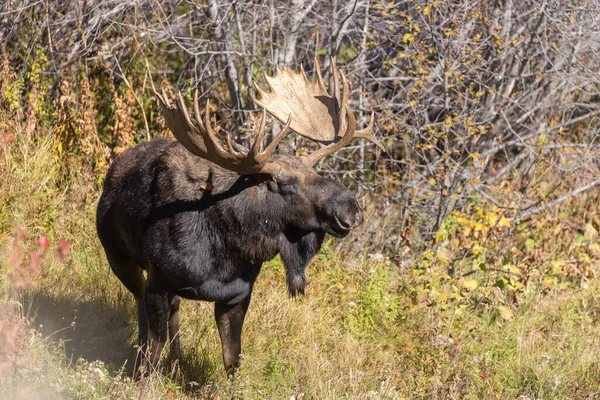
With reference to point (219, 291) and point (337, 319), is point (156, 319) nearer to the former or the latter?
point (219, 291)

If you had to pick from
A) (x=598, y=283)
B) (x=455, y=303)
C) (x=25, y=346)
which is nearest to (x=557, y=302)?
(x=598, y=283)

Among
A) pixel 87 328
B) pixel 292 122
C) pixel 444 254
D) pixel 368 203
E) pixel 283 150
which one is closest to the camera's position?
pixel 283 150

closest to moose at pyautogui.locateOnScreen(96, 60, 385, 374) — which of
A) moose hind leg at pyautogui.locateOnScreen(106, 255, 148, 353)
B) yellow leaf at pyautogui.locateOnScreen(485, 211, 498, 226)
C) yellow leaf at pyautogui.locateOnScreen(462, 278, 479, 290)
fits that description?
moose hind leg at pyautogui.locateOnScreen(106, 255, 148, 353)

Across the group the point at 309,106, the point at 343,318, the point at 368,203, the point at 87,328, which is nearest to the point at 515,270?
the point at 343,318

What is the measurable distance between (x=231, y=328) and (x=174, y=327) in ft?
2.24

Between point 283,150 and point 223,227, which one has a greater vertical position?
point 283,150

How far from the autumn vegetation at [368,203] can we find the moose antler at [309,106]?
1.42 metres

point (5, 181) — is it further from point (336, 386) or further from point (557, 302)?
point (557, 302)

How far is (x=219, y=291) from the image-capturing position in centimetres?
546

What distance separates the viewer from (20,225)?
759 cm

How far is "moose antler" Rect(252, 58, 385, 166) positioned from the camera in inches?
233

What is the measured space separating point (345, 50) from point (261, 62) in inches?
46.7

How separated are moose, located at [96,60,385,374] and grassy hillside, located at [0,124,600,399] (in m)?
0.46

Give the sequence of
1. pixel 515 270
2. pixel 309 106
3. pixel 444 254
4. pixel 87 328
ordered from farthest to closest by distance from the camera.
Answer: pixel 444 254, pixel 515 270, pixel 87 328, pixel 309 106
